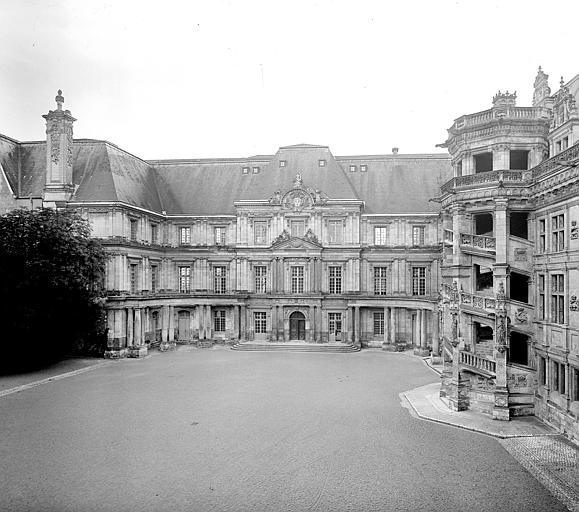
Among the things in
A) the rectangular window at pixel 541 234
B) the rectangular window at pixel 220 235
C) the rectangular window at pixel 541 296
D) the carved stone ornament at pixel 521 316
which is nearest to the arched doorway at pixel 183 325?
the rectangular window at pixel 220 235

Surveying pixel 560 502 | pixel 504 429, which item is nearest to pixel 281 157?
pixel 504 429

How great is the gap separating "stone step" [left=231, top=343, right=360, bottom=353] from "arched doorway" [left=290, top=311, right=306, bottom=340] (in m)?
2.16

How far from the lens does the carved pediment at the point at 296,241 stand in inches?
1820

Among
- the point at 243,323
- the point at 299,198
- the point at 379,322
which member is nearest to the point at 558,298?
the point at 379,322

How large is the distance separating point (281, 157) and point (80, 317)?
80.7ft

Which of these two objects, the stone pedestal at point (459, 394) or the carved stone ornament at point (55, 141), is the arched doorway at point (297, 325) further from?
the carved stone ornament at point (55, 141)

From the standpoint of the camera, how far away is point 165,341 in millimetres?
46281

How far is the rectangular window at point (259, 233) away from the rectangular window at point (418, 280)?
15.0 m

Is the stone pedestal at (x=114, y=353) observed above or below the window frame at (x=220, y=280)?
below

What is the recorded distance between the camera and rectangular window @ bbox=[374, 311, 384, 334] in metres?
46.5

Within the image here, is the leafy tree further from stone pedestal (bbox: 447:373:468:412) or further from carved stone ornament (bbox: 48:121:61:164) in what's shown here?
stone pedestal (bbox: 447:373:468:412)

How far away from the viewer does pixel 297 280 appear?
4703 cm

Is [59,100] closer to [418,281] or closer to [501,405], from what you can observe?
[418,281]

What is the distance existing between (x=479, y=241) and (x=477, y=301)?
3209 millimetres
